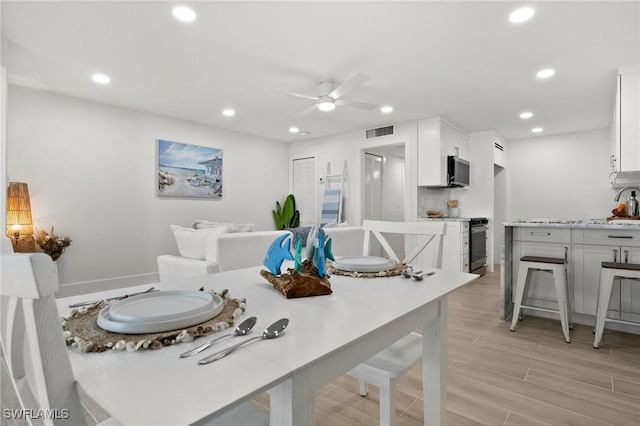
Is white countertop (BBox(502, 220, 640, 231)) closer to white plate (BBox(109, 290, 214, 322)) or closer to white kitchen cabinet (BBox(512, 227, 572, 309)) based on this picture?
white kitchen cabinet (BBox(512, 227, 572, 309))

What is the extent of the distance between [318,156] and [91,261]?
402 cm

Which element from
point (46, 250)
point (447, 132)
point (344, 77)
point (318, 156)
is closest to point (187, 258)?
point (46, 250)

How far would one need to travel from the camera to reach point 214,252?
9.37 ft

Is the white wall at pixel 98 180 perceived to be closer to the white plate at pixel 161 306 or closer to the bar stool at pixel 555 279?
the white plate at pixel 161 306

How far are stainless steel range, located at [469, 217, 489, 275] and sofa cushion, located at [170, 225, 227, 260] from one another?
374 cm

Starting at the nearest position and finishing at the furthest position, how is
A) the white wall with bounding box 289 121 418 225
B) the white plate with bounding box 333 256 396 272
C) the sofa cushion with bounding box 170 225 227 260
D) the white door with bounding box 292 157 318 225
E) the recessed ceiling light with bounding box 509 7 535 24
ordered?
1. the white plate with bounding box 333 256 396 272
2. the recessed ceiling light with bounding box 509 7 535 24
3. the sofa cushion with bounding box 170 225 227 260
4. the white wall with bounding box 289 121 418 225
5. the white door with bounding box 292 157 318 225

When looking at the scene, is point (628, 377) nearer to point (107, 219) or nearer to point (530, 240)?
point (530, 240)

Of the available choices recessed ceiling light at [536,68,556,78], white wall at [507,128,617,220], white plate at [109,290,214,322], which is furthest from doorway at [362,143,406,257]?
white plate at [109,290,214,322]

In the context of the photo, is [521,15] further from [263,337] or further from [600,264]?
[263,337]

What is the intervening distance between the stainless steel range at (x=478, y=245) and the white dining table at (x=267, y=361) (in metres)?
4.25

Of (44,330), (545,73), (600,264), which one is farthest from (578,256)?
(44,330)

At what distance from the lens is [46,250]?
359cm

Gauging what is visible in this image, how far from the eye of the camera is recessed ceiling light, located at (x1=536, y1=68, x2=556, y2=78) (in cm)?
317

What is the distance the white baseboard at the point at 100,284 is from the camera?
393cm
